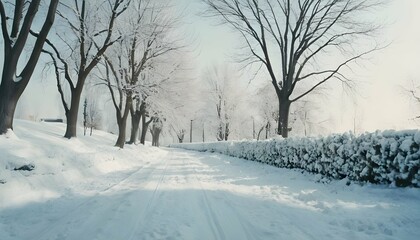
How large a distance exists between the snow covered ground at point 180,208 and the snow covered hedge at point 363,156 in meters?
0.35

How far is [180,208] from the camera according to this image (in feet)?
21.2

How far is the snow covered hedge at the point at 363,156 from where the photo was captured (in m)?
7.09

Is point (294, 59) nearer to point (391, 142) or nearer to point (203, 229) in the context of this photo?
point (391, 142)

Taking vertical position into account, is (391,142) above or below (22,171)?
above

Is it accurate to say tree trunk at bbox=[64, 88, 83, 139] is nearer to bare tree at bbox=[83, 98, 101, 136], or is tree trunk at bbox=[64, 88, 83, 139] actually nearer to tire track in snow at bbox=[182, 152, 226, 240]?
tire track in snow at bbox=[182, 152, 226, 240]

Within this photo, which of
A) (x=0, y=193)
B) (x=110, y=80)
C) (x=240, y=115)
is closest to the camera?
(x=0, y=193)

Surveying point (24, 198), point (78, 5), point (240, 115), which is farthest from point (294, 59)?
point (240, 115)

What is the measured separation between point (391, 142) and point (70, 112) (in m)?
15.4

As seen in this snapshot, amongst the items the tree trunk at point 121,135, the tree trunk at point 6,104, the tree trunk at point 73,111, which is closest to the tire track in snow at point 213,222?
the tree trunk at point 6,104

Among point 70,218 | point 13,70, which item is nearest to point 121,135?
point 13,70

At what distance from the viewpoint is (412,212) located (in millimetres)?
5742

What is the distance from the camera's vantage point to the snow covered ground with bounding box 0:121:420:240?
4.88m

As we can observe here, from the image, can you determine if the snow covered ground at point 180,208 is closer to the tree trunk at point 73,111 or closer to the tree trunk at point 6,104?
the tree trunk at point 6,104

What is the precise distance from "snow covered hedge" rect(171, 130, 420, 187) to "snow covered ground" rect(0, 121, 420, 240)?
1.14ft
